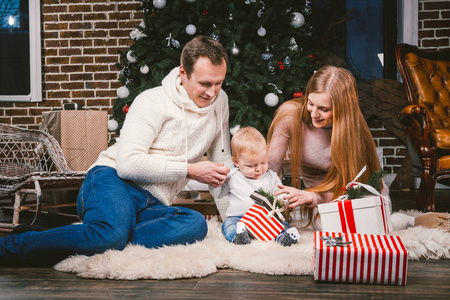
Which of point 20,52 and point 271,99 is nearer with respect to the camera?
point 271,99

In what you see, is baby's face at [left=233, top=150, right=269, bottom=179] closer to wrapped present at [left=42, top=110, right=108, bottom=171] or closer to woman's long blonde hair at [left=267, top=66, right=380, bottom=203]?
woman's long blonde hair at [left=267, top=66, right=380, bottom=203]

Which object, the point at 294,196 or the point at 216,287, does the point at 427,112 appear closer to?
the point at 294,196

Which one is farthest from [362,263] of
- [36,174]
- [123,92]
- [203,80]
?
[123,92]

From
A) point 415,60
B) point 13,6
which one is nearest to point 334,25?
point 415,60

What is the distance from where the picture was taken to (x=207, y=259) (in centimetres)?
157

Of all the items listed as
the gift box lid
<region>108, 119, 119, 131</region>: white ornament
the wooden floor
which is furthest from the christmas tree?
the wooden floor

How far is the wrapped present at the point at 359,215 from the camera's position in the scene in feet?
5.45

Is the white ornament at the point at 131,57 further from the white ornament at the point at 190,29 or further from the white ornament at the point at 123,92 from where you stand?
the white ornament at the point at 190,29

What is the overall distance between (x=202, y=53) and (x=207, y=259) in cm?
82

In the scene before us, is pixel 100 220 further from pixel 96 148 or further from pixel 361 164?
pixel 96 148

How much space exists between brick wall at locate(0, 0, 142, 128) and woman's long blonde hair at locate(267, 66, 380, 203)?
294 centimetres

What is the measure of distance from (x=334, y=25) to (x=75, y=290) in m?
4.16

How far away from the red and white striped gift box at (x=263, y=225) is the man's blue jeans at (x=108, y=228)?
0.68 ft

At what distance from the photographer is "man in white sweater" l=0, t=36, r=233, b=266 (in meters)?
1.58
